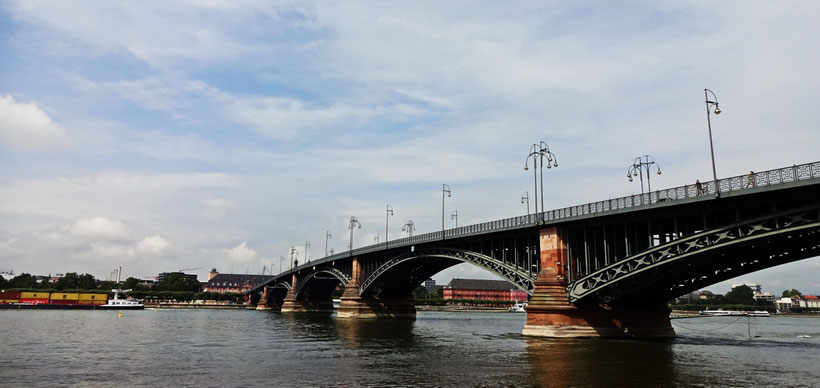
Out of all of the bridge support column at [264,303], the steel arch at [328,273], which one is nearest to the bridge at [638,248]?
the steel arch at [328,273]

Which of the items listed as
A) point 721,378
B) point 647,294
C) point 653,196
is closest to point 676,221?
point 653,196

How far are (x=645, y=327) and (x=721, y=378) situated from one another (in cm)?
2782

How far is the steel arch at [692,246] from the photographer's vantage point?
36.1 meters

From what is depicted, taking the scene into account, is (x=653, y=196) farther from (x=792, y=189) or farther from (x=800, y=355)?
(x=800, y=355)

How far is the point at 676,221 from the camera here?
4362cm

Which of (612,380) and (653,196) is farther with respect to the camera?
(653,196)

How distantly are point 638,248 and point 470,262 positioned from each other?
87.5 feet

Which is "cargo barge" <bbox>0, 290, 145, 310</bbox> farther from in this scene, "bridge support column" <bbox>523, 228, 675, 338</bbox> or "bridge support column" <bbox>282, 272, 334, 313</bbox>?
"bridge support column" <bbox>523, 228, 675, 338</bbox>

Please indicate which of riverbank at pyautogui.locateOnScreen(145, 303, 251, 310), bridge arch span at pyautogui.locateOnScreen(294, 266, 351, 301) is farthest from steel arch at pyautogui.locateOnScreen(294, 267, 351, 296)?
riverbank at pyautogui.locateOnScreen(145, 303, 251, 310)

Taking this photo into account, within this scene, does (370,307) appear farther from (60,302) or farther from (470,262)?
(60,302)

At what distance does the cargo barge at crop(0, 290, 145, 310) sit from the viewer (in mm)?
134000

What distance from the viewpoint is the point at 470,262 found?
71.0 meters

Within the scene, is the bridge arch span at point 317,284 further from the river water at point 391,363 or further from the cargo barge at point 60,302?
the river water at point 391,363

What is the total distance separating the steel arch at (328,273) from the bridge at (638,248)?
4106 cm
